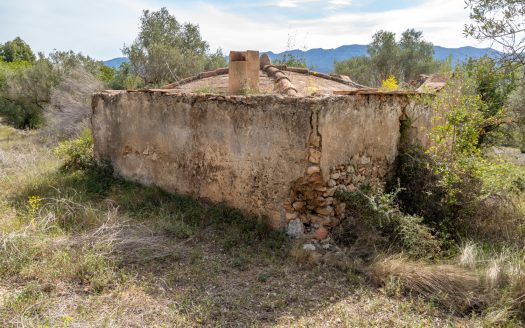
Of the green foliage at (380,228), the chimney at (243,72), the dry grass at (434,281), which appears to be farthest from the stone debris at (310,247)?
the chimney at (243,72)

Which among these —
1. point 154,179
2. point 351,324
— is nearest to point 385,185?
point 351,324

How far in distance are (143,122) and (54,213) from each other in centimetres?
212

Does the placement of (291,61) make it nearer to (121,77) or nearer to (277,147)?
(121,77)

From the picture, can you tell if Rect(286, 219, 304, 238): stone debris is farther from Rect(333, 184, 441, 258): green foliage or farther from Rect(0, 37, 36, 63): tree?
Rect(0, 37, 36, 63): tree

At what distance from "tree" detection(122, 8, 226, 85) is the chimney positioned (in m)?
10.9

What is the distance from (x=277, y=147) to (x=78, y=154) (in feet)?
17.4

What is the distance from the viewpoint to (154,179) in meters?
6.79

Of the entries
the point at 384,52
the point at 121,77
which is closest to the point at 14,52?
the point at 121,77

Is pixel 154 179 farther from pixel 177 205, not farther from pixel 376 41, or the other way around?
pixel 376 41

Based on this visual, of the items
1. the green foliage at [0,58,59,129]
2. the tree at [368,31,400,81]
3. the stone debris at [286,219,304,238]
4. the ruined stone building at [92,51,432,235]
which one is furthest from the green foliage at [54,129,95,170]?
the tree at [368,31,400,81]

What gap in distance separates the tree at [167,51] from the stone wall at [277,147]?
11.1 meters

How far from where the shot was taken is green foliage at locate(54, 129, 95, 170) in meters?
8.21

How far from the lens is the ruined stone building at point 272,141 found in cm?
489

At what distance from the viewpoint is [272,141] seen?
5023 mm
